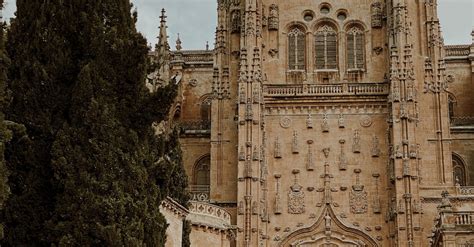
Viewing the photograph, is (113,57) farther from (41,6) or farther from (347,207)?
(347,207)

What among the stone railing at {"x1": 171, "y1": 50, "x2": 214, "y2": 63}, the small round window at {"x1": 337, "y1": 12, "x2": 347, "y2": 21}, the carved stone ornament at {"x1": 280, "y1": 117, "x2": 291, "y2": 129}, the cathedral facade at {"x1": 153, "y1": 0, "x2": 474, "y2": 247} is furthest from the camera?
the stone railing at {"x1": 171, "y1": 50, "x2": 214, "y2": 63}

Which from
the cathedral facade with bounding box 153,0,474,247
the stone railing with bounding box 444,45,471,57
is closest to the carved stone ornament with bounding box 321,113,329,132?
the cathedral facade with bounding box 153,0,474,247

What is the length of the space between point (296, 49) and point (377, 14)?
436 cm

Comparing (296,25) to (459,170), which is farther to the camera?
(296,25)

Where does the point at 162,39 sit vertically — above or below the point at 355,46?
above

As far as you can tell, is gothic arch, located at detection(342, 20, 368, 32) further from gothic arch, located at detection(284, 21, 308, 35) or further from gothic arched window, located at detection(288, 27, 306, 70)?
gothic arched window, located at detection(288, 27, 306, 70)

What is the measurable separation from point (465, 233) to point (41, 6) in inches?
665

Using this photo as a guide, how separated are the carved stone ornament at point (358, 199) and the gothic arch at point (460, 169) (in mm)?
5520

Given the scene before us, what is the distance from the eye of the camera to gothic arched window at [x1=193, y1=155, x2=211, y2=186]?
170 feet

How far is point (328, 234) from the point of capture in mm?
47469

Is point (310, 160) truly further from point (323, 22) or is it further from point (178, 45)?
point (178, 45)

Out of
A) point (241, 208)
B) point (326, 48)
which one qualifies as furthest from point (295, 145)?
point (326, 48)

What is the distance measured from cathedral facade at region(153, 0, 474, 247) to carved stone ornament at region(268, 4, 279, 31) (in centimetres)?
6

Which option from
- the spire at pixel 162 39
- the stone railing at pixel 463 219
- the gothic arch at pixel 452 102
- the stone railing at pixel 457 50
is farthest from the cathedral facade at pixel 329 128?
the stone railing at pixel 463 219
